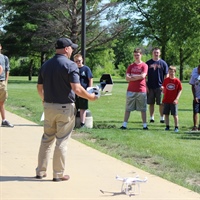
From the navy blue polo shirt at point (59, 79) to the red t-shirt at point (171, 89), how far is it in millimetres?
6204

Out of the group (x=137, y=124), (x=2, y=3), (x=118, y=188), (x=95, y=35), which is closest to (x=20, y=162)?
(x=118, y=188)

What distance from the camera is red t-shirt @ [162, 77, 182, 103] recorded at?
13.2m

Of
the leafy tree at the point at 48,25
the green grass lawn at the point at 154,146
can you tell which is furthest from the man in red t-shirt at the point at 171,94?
the leafy tree at the point at 48,25

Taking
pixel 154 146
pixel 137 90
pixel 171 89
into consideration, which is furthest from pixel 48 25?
pixel 154 146

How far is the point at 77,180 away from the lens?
24.4 ft

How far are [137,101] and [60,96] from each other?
6115 millimetres

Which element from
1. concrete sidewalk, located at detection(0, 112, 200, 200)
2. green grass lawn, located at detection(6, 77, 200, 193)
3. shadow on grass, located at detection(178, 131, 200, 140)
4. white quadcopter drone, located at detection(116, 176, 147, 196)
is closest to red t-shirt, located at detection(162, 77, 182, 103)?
green grass lawn, located at detection(6, 77, 200, 193)

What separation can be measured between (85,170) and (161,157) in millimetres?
1773

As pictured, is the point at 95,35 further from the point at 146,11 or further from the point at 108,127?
the point at 108,127

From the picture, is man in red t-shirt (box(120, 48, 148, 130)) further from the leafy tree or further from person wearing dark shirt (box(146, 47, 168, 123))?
the leafy tree

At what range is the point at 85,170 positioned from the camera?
8109 mm

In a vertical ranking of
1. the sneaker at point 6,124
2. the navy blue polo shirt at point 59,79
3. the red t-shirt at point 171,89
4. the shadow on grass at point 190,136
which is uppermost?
the navy blue polo shirt at point 59,79

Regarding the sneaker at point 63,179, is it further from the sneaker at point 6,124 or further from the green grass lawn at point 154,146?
the sneaker at point 6,124

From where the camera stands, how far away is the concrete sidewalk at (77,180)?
6.59m
